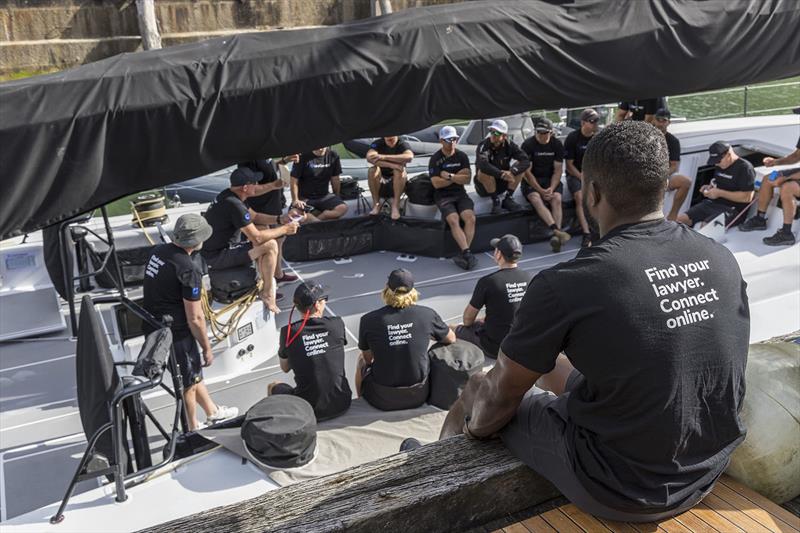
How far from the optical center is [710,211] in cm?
660

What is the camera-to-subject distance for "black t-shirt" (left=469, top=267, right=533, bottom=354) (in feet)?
14.9

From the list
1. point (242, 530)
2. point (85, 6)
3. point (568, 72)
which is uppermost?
point (85, 6)

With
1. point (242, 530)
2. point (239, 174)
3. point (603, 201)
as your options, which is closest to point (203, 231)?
point (239, 174)

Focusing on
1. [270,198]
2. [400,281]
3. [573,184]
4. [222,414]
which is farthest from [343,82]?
[573,184]

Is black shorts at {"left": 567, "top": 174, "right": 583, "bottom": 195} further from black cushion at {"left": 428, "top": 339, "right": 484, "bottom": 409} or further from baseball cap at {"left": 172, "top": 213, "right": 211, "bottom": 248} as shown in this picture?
baseball cap at {"left": 172, "top": 213, "right": 211, "bottom": 248}

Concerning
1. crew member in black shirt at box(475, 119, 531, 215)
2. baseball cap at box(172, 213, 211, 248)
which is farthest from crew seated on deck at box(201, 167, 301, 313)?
crew member in black shirt at box(475, 119, 531, 215)

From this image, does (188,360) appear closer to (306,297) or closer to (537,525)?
(306,297)

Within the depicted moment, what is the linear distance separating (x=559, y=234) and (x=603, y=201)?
545 centimetres

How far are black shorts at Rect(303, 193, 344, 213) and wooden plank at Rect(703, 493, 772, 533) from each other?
5.56m

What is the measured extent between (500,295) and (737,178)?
321 cm

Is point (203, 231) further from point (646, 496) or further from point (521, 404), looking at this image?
point (646, 496)

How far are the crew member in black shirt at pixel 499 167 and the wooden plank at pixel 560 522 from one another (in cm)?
561

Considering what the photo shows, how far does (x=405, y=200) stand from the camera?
7.48 metres

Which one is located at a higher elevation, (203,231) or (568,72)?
(568,72)
